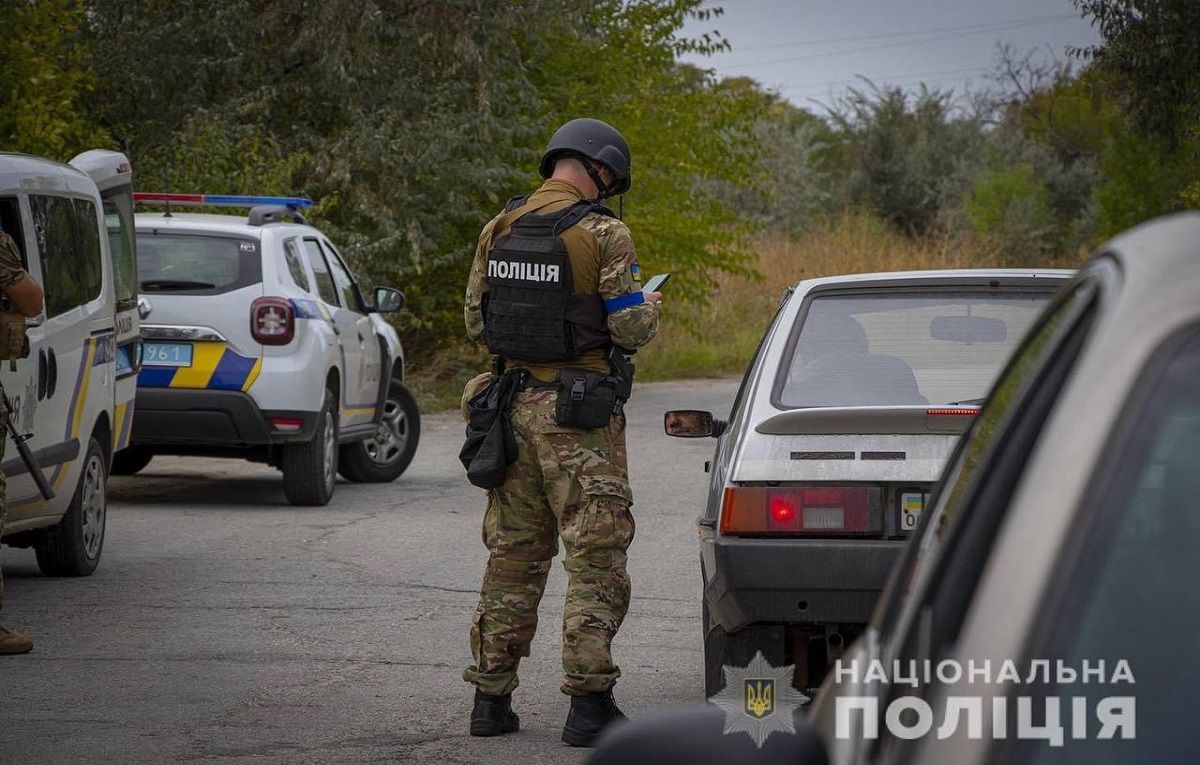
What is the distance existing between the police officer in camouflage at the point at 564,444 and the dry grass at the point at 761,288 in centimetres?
1700

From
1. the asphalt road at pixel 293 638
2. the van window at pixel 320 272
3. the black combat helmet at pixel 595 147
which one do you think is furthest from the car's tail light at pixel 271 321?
the black combat helmet at pixel 595 147

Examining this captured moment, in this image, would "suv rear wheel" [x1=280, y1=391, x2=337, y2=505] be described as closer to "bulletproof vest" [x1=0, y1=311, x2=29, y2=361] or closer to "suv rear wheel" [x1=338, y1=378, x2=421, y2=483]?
"suv rear wheel" [x1=338, y1=378, x2=421, y2=483]

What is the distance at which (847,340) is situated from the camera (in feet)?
18.7

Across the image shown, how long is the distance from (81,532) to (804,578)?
4.52m

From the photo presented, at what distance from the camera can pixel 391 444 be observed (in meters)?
13.3

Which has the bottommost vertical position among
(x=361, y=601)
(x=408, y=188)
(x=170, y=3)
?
(x=361, y=601)

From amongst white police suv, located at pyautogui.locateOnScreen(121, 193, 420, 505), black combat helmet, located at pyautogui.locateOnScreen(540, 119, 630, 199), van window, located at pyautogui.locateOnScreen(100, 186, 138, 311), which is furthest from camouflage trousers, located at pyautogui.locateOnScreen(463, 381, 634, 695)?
white police suv, located at pyautogui.locateOnScreen(121, 193, 420, 505)

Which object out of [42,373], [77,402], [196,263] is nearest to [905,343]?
[42,373]

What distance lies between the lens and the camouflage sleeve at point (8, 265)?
A: 22.3 feet

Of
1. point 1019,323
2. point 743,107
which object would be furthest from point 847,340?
point 743,107

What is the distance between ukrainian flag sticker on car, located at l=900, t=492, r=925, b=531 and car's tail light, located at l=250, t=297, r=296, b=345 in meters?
6.52

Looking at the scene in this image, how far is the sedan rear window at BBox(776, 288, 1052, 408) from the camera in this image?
5523 mm

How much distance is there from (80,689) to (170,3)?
15394 mm

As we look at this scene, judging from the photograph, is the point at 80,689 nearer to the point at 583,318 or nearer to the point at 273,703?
the point at 273,703
